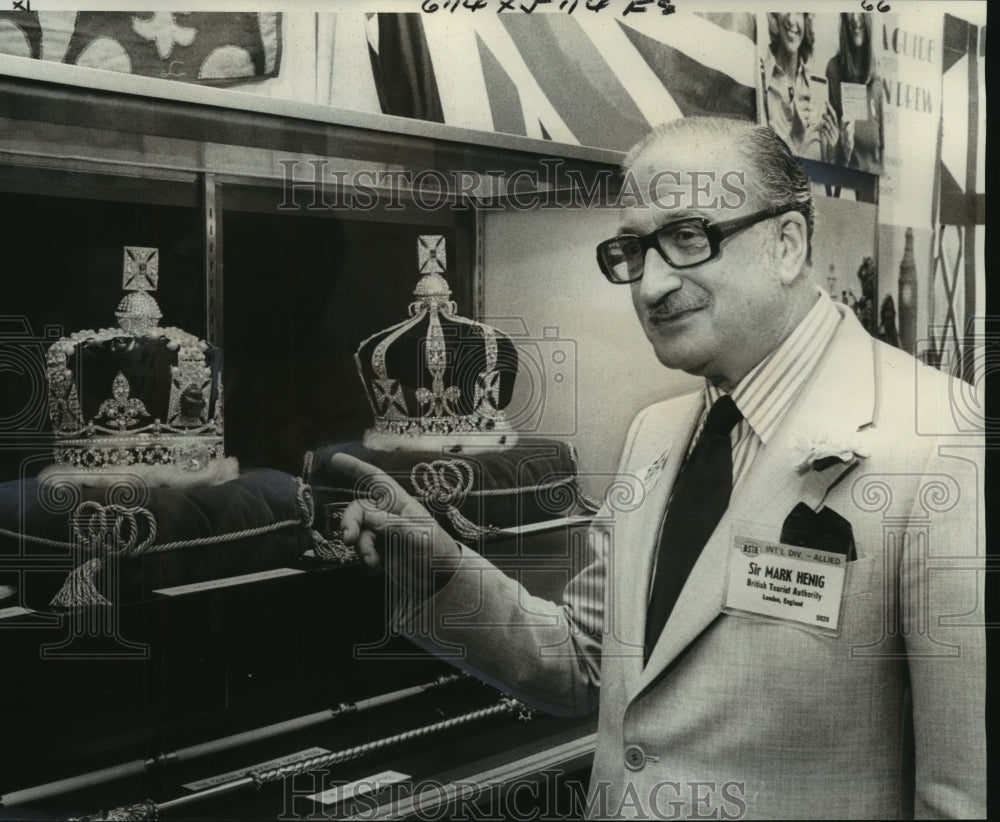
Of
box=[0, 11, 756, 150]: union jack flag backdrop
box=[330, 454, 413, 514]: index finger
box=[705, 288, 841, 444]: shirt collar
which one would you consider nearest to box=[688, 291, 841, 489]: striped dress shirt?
box=[705, 288, 841, 444]: shirt collar

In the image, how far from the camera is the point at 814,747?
1.89 metres

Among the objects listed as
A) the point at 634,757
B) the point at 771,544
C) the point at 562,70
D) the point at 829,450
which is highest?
the point at 562,70

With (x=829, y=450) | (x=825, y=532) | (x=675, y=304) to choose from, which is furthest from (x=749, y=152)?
(x=825, y=532)

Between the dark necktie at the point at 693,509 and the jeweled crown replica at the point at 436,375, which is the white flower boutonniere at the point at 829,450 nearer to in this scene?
the dark necktie at the point at 693,509

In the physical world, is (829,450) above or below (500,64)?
below

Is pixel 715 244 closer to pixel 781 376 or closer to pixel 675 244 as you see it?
pixel 675 244

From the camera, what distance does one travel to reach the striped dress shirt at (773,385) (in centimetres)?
192

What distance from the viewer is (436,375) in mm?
1996

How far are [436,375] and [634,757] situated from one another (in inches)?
29.0

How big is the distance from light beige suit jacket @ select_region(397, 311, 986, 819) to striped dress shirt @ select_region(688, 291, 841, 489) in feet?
0.06

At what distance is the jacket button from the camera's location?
1951 mm

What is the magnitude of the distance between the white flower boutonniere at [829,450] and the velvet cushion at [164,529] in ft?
2.80

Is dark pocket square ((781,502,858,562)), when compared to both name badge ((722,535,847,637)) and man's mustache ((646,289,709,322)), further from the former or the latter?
man's mustache ((646,289,709,322))

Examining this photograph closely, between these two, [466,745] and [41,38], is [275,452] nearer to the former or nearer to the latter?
[466,745]
